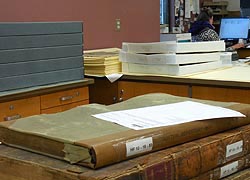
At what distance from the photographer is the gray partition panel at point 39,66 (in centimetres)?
254

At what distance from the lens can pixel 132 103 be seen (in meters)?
0.91

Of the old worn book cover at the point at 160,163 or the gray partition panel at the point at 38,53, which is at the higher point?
the gray partition panel at the point at 38,53

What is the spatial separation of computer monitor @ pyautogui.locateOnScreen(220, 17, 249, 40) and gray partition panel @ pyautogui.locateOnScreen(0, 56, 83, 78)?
3358mm

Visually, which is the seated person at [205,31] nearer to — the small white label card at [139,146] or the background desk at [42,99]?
the background desk at [42,99]

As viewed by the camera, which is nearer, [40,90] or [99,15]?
[40,90]

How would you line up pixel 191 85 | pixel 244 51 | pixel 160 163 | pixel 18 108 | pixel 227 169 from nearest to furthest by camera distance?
1. pixel 160 163
2. pixel 227 169
3. pixel 191 85
4. pixel 18 108
5. pixel 244 51

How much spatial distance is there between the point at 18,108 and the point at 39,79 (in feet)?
0.82

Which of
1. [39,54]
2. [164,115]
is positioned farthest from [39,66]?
[164,115]

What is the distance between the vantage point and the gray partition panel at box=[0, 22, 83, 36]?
2.50 meters

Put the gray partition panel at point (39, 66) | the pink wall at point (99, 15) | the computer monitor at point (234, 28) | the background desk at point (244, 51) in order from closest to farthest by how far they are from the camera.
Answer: the gray partition panel at point (39, 66)
the pink wall at point (99, 15)
the background desk at point (244, 51)
the computer monitor at point (234, 28)

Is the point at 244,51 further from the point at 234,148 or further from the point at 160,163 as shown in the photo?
the point at 160,163

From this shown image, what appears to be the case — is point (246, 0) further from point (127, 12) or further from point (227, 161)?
point (227, 161)

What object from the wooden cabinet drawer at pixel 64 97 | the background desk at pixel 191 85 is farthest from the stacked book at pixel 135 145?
the wooden cabinet drawer at pixel 64 97

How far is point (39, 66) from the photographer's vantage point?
271cm
